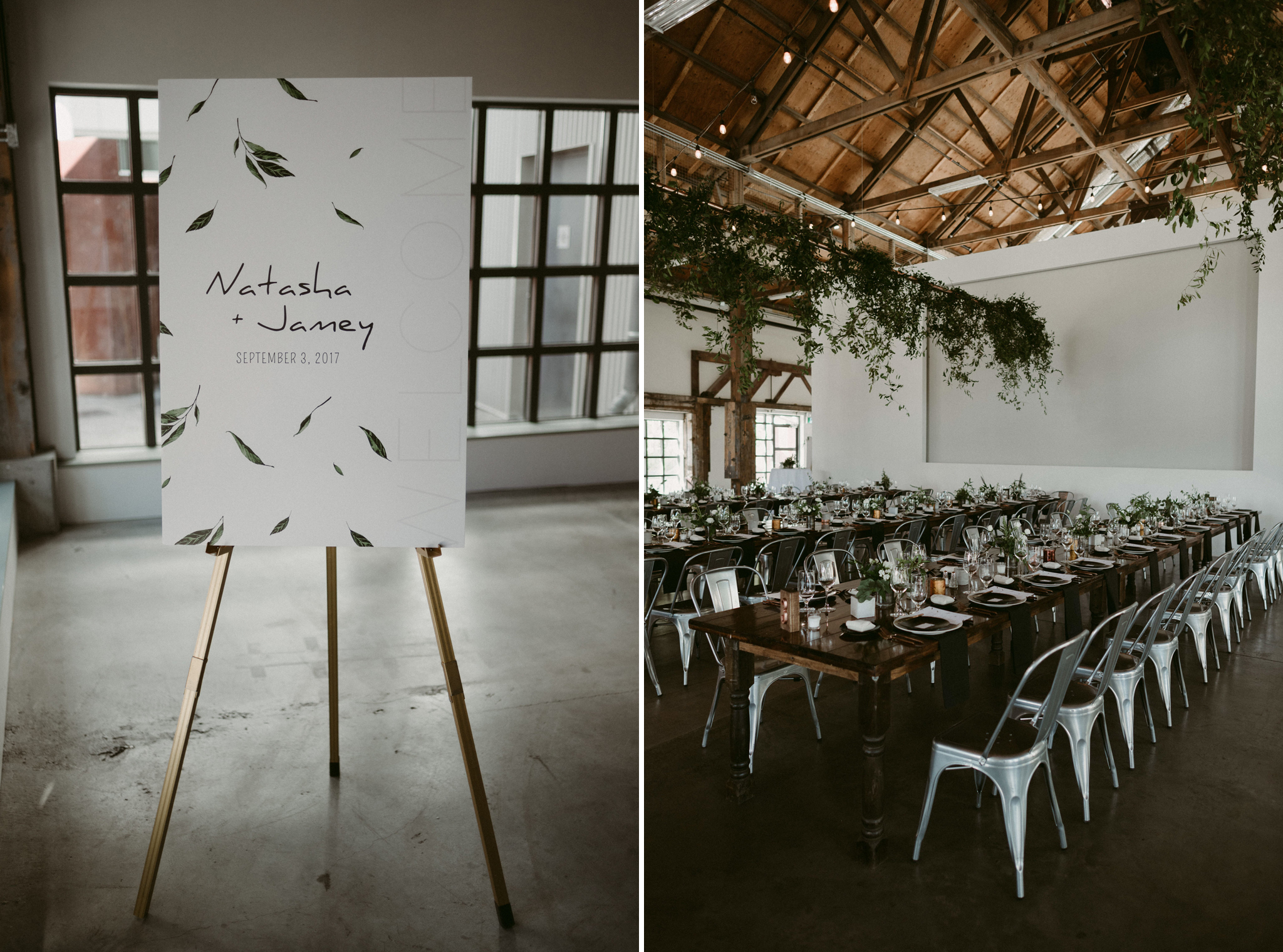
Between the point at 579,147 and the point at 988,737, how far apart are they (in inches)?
367

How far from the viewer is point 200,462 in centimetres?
262

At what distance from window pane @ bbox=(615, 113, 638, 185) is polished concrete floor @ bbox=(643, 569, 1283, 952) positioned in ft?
27.0

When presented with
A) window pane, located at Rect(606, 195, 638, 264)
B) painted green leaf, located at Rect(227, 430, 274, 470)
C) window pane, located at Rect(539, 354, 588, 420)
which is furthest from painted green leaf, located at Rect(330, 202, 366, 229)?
window pane, located at Rect(539, 354, 588, 420)

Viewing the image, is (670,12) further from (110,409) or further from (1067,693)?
(110,409)

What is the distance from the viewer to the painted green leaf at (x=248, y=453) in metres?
2.60

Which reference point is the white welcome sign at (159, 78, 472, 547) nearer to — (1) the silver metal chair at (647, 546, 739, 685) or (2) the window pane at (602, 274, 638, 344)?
(1) the silver metal chair at (647, 546, 739, 685)


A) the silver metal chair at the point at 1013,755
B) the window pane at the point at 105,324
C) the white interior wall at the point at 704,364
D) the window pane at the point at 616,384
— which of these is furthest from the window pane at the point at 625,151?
the silver metal chair at the point at 1013,755

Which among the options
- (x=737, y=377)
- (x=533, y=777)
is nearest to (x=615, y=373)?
(x=737, y=377)

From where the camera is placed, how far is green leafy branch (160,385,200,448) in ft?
8.48

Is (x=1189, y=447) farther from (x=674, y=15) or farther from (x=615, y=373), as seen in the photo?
(x=615, y=373)

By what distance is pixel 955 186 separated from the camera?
11.0 metres

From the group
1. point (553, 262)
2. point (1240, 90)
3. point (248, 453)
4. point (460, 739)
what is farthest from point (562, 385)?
point (1240, 90)

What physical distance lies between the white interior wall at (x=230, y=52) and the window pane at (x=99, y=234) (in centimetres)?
48

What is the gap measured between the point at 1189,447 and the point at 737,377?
80.4 inches
